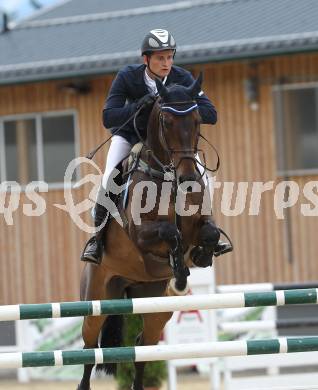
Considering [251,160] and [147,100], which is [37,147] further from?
[147,100]

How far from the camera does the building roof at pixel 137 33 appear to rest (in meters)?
14.3

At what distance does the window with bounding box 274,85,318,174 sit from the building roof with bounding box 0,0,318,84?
0.98m

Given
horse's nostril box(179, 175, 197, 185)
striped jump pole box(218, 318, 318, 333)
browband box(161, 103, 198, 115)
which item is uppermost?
browband box(161, 103, 198, 115)

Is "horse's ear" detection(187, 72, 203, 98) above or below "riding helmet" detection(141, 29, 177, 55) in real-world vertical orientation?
below

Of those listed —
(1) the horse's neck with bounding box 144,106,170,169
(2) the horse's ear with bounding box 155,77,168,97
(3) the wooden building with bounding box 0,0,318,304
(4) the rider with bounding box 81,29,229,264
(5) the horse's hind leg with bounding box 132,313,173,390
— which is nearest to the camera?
(2) the horse's ear with bounding box 155,77,168,97

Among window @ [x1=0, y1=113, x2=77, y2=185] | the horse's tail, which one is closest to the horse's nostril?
the horse's tail

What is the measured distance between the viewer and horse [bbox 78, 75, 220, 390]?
6984 mm

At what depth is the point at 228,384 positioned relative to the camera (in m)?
10.9

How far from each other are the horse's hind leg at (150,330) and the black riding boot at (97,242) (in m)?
0.66

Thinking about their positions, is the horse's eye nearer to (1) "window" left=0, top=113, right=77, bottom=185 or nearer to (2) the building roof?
(2) the building roof

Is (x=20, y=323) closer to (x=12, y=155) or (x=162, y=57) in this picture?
(x=12, y=155)

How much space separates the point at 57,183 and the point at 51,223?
636 millimetres

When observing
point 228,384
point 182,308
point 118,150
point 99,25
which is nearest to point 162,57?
point 118,150

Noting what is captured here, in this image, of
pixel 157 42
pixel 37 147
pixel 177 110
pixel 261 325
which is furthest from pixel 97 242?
pixel 37 147
